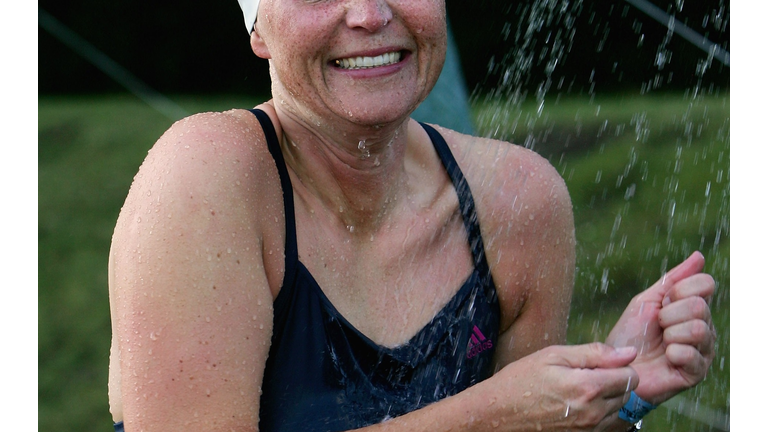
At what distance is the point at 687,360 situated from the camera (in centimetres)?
163

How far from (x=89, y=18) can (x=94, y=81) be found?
445 millimetres

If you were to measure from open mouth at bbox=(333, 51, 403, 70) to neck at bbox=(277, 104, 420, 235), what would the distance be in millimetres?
134

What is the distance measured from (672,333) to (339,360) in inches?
26.7

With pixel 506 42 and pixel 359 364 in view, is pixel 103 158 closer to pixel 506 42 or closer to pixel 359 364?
pixel 506 42

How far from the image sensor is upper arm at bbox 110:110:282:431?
4.51 feet

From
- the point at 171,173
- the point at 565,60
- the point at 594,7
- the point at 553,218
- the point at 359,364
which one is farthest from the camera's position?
the point at 565,60

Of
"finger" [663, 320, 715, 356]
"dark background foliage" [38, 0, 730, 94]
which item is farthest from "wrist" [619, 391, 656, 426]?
"dark background foliage" [38, 0, 730, 94]

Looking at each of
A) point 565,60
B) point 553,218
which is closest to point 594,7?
point 565,60

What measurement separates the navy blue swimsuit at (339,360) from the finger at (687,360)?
40cm

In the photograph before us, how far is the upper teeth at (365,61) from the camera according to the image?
1.52m

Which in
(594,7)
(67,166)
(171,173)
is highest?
(594,7)

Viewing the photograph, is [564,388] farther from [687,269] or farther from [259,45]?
[259,45]

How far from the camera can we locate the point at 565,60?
471cm

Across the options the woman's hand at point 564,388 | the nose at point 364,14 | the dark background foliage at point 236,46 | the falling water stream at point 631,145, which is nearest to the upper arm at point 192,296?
the nose at point 364,14
